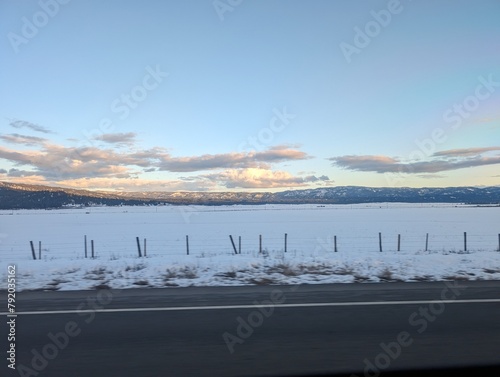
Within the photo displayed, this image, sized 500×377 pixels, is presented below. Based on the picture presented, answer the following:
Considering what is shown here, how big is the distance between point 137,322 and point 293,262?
27.1 feet

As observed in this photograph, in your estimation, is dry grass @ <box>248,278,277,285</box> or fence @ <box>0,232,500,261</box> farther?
fence @ <box>0,232,500,261</box>

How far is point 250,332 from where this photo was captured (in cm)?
590

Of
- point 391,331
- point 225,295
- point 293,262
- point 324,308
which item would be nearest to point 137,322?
point 225,295

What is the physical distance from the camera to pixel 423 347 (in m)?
5.24

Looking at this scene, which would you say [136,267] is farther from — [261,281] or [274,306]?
[274,306]

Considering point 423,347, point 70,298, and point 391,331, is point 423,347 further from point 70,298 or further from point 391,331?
point 70,298

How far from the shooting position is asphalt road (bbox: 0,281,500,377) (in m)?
4.77
